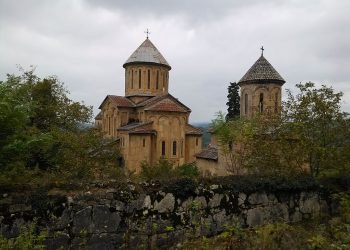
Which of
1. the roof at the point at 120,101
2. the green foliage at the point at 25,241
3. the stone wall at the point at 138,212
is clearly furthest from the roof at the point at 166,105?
the green foliage at the point at 25,241

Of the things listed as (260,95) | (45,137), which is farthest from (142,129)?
(45,137)

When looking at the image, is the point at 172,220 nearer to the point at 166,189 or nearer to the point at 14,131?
the point at 166,189

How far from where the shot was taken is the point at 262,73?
24.1 meters

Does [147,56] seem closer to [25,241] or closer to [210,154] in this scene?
[210,154]

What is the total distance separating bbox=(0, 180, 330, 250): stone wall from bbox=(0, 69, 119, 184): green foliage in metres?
0.78

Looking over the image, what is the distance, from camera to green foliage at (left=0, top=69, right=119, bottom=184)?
6.70 meters

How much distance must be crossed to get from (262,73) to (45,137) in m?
19.5

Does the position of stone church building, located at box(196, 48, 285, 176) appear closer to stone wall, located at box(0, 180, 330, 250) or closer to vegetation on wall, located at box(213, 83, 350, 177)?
vegetation on wall, located at box(213, 83, 350, 177)

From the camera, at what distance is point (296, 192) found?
27.0ft

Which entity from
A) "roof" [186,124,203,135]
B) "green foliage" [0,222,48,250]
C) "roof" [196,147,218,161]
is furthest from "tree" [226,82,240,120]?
"green foliage" [0,222,48,250]

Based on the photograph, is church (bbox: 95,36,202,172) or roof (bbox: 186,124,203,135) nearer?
church (bbox: 95,36,202,172)

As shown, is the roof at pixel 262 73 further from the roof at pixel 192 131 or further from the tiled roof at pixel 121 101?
the tiled roof at pixel 121 101

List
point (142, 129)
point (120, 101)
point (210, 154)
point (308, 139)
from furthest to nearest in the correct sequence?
point (120, 101), point (142, 129), point (210, 154), point (308, 139)

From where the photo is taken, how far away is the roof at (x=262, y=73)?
23.8 meters
